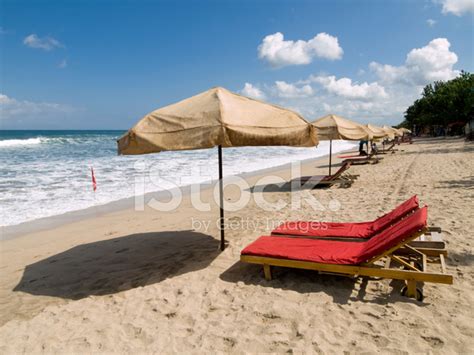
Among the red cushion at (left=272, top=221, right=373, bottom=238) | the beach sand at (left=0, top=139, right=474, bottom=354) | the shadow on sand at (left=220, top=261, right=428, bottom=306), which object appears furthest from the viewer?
the red cushion at (left=272, top=221, right=373, bottom=238)

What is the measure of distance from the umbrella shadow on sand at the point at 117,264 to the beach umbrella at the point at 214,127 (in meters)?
1.76

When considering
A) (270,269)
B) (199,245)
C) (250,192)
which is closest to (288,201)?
(250,192)

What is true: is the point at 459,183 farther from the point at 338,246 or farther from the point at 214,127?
the point at 214,127

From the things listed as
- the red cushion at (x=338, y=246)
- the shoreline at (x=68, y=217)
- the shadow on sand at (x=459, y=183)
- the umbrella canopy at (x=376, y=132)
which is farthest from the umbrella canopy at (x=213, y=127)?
the umbrella canopy at (x=376, y=132)

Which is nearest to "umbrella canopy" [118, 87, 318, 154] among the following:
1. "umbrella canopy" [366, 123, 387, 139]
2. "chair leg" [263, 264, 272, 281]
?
"chair leg" [263, 264, 272, 281]

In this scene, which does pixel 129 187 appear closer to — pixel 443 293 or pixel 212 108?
pixel 212 108

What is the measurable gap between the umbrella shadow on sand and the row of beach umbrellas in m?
1.75

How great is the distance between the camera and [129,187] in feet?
39.7

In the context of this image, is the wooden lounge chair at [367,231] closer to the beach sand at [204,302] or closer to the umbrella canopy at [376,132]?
the beach sand at [204,302]

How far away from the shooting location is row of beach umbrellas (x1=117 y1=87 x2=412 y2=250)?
3531 millimetres

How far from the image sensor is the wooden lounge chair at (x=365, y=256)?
334cm

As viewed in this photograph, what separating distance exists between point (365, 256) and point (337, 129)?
265 inches

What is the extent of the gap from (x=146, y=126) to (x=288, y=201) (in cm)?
566

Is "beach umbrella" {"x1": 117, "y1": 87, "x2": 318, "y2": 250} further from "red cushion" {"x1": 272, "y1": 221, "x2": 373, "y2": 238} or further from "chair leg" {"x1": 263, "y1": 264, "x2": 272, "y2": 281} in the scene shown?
"chair leg" {"x1": 263, "y1": 264, "x2": 272, "y2": 281}
